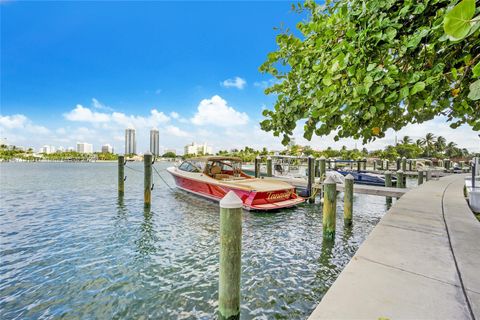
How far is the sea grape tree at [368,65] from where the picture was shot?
6.64ft

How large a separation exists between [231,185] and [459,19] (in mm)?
9085

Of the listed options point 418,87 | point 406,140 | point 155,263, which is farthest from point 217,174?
point 406,140

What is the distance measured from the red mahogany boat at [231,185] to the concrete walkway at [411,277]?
504 cm

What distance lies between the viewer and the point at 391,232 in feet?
14.7

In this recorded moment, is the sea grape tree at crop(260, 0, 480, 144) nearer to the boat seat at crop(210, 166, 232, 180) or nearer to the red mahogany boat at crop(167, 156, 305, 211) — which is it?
the red mahogany boat at crop(167, 156, 305, 211)

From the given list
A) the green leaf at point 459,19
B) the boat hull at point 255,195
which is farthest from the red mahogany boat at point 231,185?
the green leaf at point 459,19

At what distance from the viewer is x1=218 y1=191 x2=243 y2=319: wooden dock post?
3125mm

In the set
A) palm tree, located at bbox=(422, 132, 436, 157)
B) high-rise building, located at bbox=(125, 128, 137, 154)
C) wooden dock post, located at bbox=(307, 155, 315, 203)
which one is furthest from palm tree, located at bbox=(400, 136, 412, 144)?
high-rise building, located at bbox=(125, 128, 137, 154)

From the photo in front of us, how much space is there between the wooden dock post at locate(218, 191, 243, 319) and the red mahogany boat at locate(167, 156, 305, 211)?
6.00 meters

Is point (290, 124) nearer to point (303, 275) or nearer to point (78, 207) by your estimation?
point (303, 275)

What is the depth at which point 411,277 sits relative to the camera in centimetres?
280

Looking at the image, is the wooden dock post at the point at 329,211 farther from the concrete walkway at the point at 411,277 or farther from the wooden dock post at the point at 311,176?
the wooden dock post at the point at 311,176

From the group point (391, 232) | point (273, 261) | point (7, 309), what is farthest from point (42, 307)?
point (391, 232)

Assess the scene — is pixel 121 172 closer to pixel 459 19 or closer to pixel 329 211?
pixel 329 211
